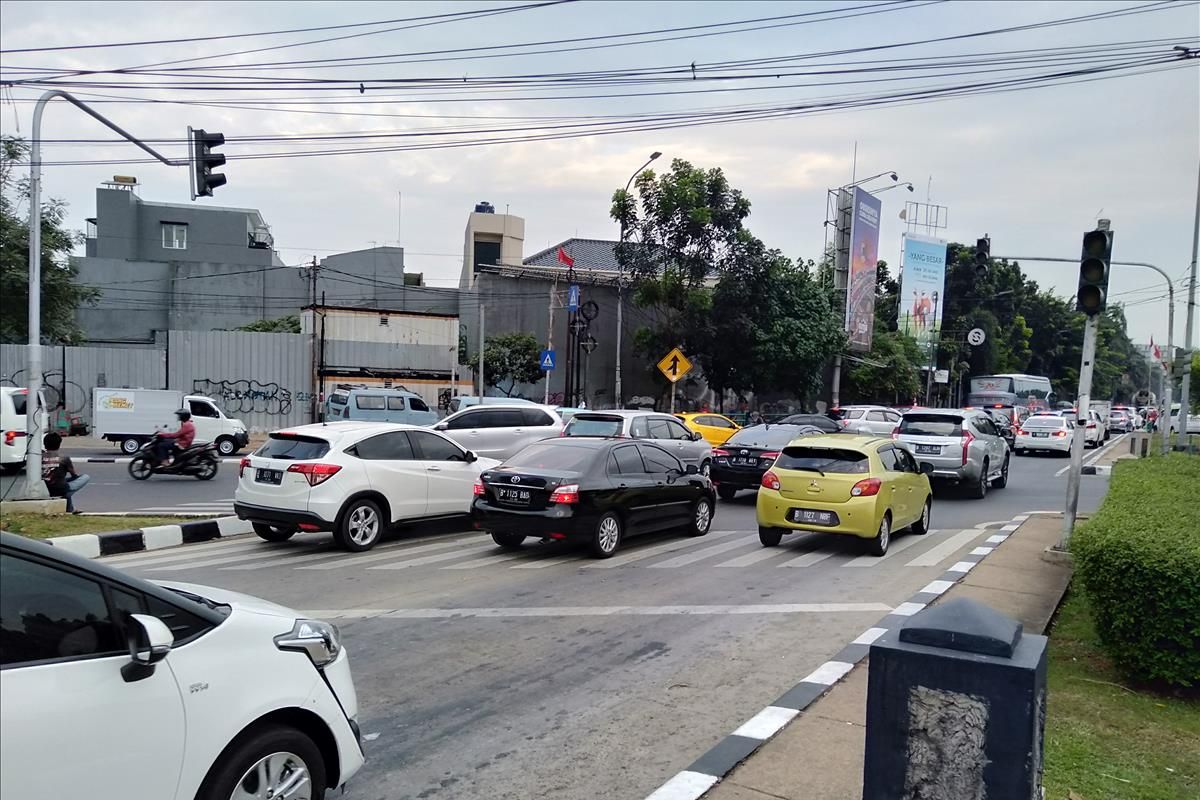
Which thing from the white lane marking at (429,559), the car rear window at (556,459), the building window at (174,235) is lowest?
the white lane marking at (429,559)

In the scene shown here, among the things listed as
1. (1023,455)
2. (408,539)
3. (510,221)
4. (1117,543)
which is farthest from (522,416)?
(510,221)

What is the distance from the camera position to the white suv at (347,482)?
11.2 meters

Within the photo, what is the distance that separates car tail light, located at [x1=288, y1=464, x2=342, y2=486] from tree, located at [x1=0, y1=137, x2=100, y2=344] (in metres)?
19.3

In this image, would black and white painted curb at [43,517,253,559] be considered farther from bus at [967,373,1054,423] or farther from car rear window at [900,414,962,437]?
bus at [967,373,1054,423]

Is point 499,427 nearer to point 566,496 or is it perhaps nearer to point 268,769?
point 566,496

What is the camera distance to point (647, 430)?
17.2 meters

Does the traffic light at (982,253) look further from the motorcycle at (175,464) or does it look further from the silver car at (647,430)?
the motorcycle at (175,464)

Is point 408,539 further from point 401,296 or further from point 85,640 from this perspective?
point 401,296

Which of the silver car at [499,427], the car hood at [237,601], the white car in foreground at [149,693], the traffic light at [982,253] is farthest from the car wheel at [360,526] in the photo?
the traffic light at [982,253]

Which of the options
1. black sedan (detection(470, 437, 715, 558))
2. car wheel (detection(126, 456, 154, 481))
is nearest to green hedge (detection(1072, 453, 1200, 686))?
black sedan (detection(470, 437, 715, 558))

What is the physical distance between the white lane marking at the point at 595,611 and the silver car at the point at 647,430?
7.27 metres

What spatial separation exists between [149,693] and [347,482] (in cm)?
825

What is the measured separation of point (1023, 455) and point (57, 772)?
1421 inches

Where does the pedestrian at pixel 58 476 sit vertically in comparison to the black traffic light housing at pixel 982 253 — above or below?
below
